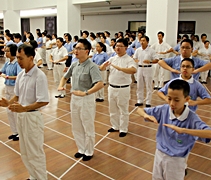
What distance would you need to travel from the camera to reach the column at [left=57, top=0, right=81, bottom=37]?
11008mm

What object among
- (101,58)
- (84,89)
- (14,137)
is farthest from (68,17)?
(84,89)

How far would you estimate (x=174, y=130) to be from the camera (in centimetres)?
195

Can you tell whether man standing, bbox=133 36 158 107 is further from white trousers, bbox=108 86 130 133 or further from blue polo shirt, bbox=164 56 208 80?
blue polo shirt, bbox=164 56 208 80

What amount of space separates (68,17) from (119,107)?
751 centimetres

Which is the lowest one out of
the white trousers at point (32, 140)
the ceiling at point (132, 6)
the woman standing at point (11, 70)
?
the white trousers at point (32, 140)

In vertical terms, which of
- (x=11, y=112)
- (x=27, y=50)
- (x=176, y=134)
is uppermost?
(x=27, y=50)

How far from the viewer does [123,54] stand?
447cm

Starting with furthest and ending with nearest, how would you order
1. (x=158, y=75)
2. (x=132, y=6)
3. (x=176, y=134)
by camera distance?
(x=132, y=6)
(x=158, y=75)
(x=176, y=134)

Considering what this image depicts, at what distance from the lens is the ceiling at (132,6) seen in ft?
37.0

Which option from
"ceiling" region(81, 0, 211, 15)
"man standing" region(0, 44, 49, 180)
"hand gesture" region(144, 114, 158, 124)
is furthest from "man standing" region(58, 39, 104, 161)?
"ceiling" region(81, 0, 211, 15)

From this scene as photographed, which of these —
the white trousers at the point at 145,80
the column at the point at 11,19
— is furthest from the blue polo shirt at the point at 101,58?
the column at the point at 11,19

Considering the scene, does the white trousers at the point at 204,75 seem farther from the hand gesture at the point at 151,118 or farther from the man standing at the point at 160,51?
the hand gesture at the point at 151,118

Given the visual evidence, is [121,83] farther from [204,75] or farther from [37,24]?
[37,24]

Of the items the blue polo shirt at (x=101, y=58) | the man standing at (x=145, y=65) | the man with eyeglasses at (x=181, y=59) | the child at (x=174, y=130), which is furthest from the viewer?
the blue polo shirt at (x=101, y=58)
